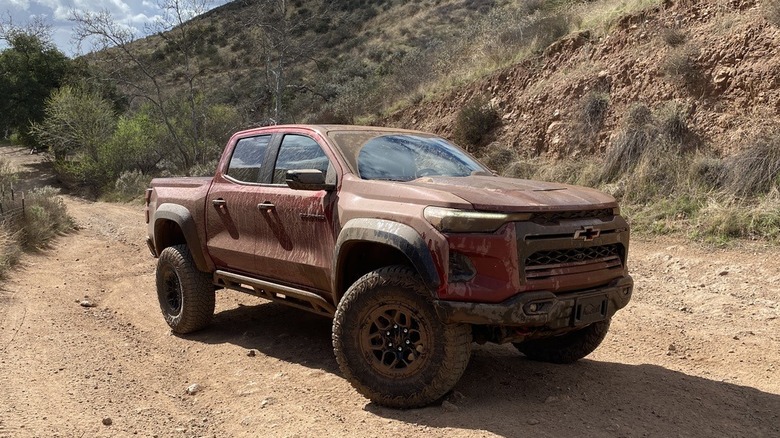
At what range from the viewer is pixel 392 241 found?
388cm

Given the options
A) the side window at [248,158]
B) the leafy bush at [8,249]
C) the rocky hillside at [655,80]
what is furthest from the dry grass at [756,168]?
the leafy bush at [8,249]

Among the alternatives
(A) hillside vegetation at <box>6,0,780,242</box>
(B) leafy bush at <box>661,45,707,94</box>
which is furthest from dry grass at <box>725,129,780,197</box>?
(B) leafy bush at <box>661,45,707,94</box>

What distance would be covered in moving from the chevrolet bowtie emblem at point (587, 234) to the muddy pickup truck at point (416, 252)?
1cm

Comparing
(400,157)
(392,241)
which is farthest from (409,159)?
(392,241)

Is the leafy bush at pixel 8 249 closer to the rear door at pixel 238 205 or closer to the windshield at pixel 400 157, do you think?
the rear door at pixel 238 205

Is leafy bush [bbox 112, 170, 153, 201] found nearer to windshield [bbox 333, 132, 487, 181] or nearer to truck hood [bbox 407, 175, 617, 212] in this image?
windshield [bbox 333, 132, 487, 181]

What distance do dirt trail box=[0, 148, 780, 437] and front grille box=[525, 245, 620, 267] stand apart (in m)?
0.96

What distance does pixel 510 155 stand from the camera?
14.1 meters

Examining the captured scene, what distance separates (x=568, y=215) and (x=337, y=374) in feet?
7.03

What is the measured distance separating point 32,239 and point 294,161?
8457 mm

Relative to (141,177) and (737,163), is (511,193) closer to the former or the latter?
(737,163)

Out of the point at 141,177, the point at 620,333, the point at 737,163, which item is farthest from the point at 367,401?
the point at 141,177

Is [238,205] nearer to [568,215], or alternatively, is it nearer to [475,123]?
[568,215]

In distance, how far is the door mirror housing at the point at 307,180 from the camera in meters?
4.37
